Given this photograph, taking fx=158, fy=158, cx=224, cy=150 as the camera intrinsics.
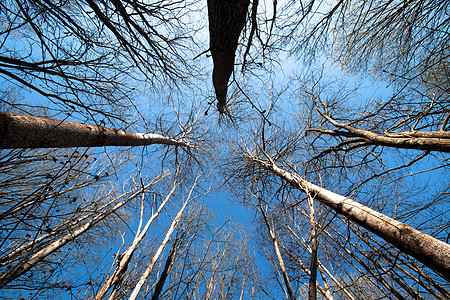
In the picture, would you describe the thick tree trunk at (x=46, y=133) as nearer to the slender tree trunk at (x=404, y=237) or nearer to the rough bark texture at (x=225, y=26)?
the rough bark texture at (x=225, y=26)

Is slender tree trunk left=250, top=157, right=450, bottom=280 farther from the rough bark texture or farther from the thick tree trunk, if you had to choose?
the thick tree trunk

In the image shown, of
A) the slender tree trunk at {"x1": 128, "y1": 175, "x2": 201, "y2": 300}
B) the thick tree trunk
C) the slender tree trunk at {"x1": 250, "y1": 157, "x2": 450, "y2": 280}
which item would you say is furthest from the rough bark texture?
the slender tree trunk at {"x1": 128, "y1": 175, "x2": 201, "y2": 300}

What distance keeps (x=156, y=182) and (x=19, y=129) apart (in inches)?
208

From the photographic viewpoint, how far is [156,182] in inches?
255

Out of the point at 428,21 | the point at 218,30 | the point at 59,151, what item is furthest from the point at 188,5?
the point at 59,151

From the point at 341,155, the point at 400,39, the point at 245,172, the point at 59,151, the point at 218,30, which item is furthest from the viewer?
the point at 59,151

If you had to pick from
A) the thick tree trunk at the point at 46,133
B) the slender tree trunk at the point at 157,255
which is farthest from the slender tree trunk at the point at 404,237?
the slender tree trunk at the point at 157,255

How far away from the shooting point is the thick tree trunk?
1488mm

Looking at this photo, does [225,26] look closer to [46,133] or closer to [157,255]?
[46,133]

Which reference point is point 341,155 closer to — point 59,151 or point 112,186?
point 112,186

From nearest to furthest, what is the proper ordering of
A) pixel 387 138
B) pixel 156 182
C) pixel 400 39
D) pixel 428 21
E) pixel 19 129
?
1. pixel 19 129
2. pixel 387 138
3. pixel 428 21
4. pixel 400 39
5. pixel 156 182

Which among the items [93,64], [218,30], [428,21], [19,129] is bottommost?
[19,129]

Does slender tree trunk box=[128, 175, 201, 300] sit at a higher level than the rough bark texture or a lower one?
lower

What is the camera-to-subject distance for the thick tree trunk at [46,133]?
149 cm
